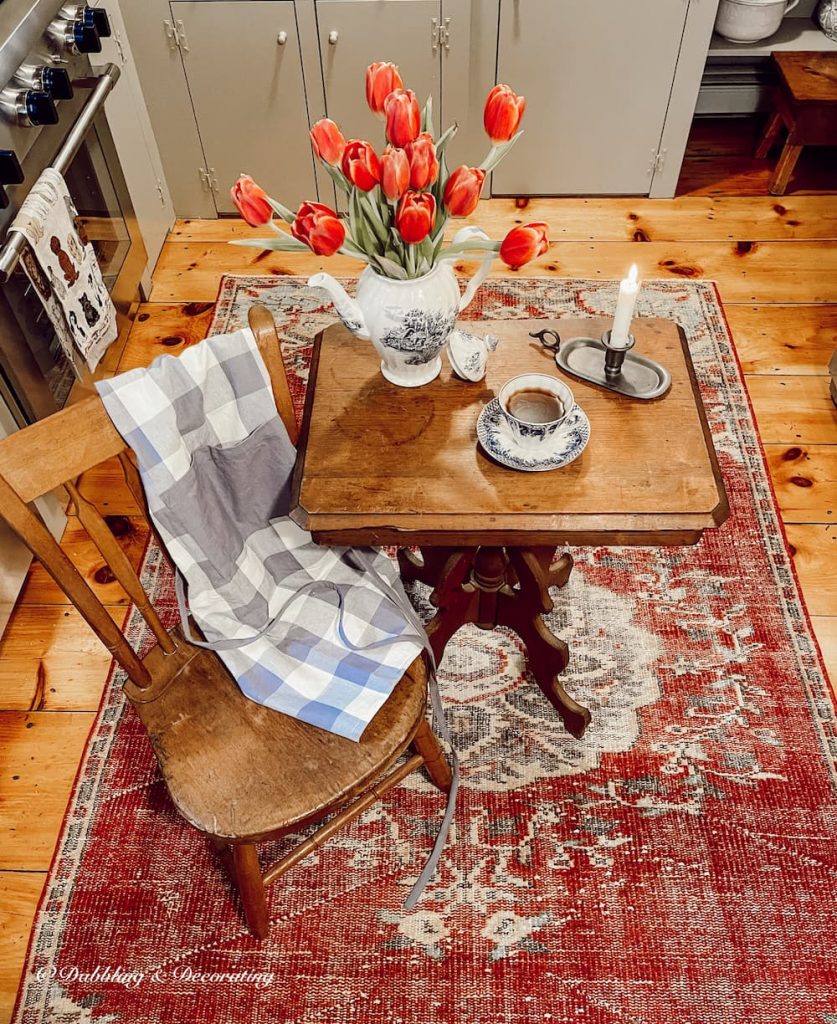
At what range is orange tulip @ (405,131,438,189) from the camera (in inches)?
40.1

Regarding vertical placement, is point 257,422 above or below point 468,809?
above

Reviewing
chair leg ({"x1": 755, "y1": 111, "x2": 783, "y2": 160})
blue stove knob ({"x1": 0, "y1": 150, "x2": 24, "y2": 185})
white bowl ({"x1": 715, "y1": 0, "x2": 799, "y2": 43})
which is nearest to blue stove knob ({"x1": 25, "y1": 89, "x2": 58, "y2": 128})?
blue stove knob ({"x1": 0, "y1": 150, "x2": 24, "y2": 185})

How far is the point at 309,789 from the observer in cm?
117

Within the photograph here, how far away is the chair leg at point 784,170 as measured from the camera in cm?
266

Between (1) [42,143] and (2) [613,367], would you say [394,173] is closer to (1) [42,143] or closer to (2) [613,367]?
(2) [613,367]

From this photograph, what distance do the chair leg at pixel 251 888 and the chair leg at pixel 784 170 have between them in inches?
98.3

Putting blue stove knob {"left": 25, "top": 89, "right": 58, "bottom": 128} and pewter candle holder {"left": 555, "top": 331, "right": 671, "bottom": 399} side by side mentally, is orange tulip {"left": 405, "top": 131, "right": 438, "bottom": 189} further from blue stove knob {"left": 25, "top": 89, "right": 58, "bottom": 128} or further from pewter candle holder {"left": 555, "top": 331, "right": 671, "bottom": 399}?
blue stove knob {"left": 25, "top": 89, "right": 58, "bottom": 128}

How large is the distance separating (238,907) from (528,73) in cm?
223

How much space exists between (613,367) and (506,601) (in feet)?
1.59

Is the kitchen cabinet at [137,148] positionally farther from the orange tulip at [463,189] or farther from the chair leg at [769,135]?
the chair leg at [769,135]

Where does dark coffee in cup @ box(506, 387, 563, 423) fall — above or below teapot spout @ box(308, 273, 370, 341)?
below

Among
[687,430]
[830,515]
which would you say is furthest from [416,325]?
[830,515]

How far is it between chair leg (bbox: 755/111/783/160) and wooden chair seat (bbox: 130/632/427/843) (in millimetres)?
2384

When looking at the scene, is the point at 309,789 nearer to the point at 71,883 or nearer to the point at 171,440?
the point at 171,440
